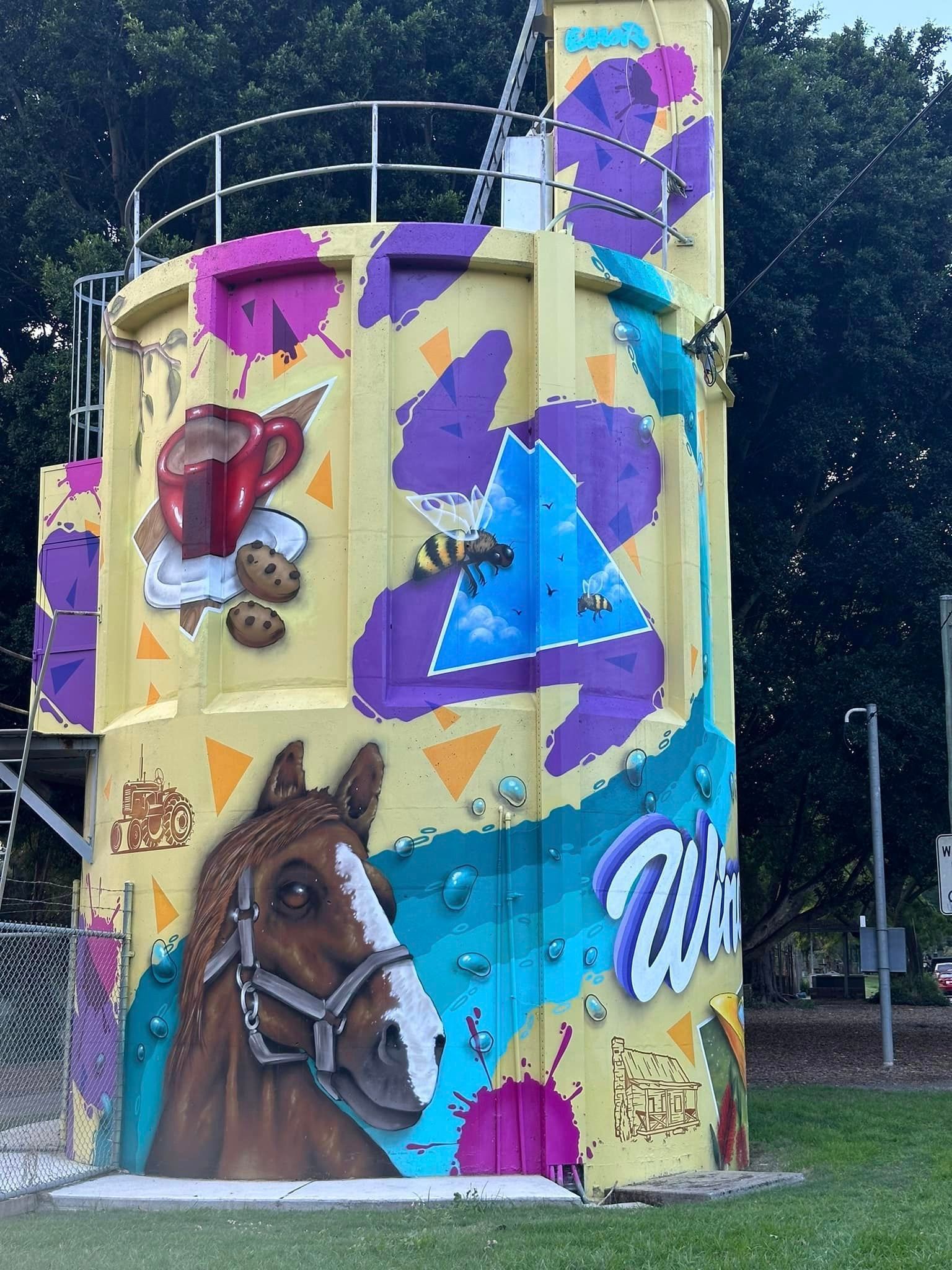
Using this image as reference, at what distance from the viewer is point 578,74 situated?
19.4m

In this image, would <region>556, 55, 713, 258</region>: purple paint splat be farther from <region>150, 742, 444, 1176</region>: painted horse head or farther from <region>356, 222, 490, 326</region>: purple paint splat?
<region>150, 742, 444, 1176</region>: painted horse head

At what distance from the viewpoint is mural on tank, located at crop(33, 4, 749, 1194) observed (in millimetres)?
13859

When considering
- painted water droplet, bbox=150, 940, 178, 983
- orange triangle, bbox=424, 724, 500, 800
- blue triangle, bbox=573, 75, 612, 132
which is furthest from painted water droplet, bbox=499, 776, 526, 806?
blue triangle, bbox=573, 75, 612, 132

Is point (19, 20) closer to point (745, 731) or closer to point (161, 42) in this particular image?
point (161, 42)

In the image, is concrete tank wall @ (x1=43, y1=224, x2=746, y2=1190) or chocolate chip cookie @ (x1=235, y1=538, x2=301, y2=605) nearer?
concrete tank wall @ (x1=43, y1=224, x2=746, y2=1190)

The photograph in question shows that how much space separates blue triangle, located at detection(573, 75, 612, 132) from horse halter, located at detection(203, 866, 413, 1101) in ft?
35.6

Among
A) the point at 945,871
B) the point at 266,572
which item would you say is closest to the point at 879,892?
the point at 945,871

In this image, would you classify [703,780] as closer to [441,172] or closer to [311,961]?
[311,961]

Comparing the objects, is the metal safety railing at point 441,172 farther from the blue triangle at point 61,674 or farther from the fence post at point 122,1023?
the fence post at point 122,1023

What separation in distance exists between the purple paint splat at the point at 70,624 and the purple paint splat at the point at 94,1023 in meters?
2.07

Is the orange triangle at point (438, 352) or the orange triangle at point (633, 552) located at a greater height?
the orange triangle at point (438, 352)

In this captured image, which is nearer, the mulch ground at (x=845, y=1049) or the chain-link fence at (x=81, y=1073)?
the chain-link fence at (x=81, y=1073)

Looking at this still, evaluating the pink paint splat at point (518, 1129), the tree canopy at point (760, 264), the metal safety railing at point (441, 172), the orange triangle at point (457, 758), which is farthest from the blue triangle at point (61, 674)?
the tree canopy at point (760, 264)

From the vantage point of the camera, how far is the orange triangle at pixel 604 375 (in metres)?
15.6
